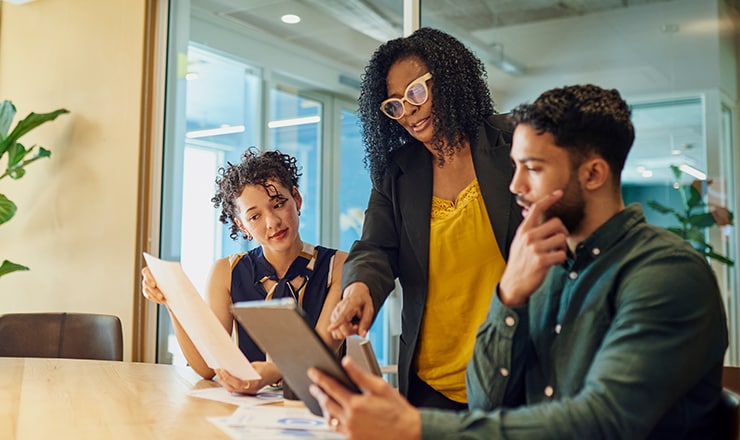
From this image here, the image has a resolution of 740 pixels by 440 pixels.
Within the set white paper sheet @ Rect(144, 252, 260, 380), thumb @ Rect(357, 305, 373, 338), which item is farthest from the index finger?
white paper sheet @ Rect(144, 252, 260, 380)

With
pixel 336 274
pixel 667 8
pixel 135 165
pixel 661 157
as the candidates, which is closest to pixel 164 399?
pixel 336 274

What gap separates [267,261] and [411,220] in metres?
0.64

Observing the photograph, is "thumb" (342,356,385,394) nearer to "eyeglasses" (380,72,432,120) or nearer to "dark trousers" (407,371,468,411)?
"dark trousers" (407,371,468,411)

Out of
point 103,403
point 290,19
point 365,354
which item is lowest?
point 103,403

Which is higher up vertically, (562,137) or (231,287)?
(562,137)

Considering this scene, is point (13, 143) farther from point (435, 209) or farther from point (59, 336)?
point (435, 209)

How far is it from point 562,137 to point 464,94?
0.66m

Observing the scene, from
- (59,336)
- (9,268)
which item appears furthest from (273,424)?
(9,268)

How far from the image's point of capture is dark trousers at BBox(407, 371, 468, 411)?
66.8 inches

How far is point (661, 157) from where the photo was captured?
2486mm

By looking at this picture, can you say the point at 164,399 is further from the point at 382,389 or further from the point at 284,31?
the point at 284,31

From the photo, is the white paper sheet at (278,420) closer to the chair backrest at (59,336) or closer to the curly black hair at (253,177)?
the curly black hair at (253,177)

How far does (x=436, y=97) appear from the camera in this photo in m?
1.76

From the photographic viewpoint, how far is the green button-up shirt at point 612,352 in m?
0.98
